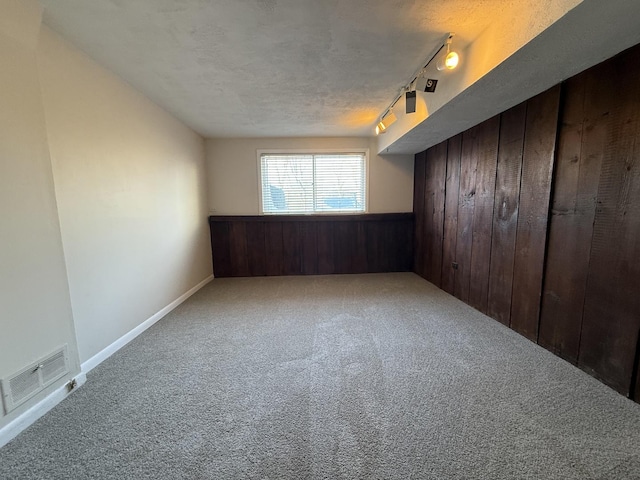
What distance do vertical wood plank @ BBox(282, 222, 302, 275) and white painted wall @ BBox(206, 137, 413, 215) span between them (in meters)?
0.67

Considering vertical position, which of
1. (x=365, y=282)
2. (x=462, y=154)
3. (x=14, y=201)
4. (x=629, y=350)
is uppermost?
(x=462, y=154)

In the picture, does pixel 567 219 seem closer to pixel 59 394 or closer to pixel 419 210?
pixel 419 210

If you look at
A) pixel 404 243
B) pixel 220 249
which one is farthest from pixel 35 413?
pixel 404 243

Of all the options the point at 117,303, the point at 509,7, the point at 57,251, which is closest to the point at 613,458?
the point at 509,7

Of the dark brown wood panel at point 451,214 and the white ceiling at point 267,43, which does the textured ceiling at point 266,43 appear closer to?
the white ceiling at point 267,43

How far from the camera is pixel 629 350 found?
1.53 metres

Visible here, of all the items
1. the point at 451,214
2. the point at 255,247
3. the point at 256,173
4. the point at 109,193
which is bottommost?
the point at 255,247

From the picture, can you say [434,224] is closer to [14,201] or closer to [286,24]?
[286,24]

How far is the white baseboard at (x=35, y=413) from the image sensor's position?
131cm

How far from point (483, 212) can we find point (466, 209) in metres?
0.29

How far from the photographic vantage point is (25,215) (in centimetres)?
143

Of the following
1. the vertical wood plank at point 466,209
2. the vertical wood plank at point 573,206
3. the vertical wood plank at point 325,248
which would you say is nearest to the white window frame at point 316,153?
the vertical wood plank at point 325,248

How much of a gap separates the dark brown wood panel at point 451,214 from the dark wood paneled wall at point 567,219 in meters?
0.17

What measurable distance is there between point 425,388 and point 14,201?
2.67 meters
